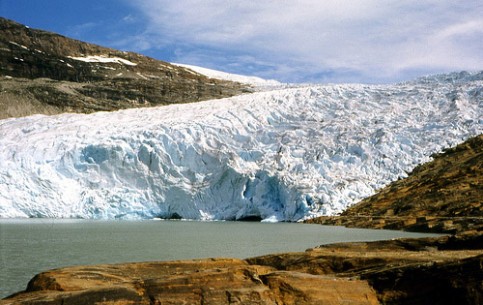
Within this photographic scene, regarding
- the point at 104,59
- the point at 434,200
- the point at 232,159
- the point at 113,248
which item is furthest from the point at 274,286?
the point at 104,59

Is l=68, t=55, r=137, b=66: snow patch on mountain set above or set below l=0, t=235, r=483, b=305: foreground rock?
above

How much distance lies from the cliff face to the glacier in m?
11.5

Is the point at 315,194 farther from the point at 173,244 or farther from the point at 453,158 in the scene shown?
the point at 173,244

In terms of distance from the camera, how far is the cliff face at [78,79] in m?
41.5

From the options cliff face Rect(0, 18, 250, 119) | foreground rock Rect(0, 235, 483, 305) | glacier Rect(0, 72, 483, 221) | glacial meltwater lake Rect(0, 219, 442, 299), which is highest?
cliff face Rect(0, 18, 250, 119)

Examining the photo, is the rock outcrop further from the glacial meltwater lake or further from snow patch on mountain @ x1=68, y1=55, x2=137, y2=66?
snow patch on mountain @ x1=68, y1=55, x2=137, y2=66

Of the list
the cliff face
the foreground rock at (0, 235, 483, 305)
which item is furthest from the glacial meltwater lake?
the cliff face

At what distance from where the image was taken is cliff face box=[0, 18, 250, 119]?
41.5 m

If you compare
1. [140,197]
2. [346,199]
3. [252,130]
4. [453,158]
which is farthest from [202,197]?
[453,158]

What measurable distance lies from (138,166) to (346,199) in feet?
34.7

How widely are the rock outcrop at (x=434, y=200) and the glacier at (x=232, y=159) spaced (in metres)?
1.12

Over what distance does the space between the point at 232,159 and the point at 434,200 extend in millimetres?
10008

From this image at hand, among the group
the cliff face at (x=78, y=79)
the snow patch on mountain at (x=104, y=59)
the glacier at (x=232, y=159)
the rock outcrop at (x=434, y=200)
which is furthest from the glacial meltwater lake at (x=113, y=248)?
the snow patch on mountain at (x=104, y=59)

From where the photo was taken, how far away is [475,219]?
16547 mm
